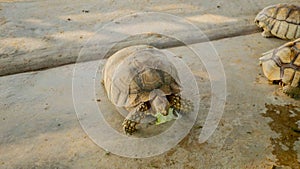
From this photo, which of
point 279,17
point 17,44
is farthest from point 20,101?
point 279,17

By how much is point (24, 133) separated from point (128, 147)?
0.88 m

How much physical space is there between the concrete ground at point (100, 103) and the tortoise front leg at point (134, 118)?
5.1 inches

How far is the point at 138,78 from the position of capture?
117 inches

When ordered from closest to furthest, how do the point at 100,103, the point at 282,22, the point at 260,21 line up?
the point at 100,103 → the point at 282,22 → the point at 260,21

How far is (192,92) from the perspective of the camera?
3.43 metres

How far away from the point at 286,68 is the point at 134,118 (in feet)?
5.48

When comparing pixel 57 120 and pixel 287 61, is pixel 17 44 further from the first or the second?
pixel 287 61

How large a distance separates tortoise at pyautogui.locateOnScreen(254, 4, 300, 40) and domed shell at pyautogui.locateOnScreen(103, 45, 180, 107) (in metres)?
1.93

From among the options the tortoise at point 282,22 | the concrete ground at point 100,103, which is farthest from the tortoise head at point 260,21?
the concrete ground at point 100,103

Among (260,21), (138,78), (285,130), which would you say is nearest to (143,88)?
(138,78)

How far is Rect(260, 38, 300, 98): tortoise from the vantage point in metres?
3.45

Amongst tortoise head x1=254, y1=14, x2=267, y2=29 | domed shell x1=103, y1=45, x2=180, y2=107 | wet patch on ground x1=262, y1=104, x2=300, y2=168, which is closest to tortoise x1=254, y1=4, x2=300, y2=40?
tortoise head x1=254, y1=14, x2=267, y2=29

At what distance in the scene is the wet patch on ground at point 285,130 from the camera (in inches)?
107

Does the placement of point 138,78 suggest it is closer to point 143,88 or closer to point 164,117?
point 143,88
